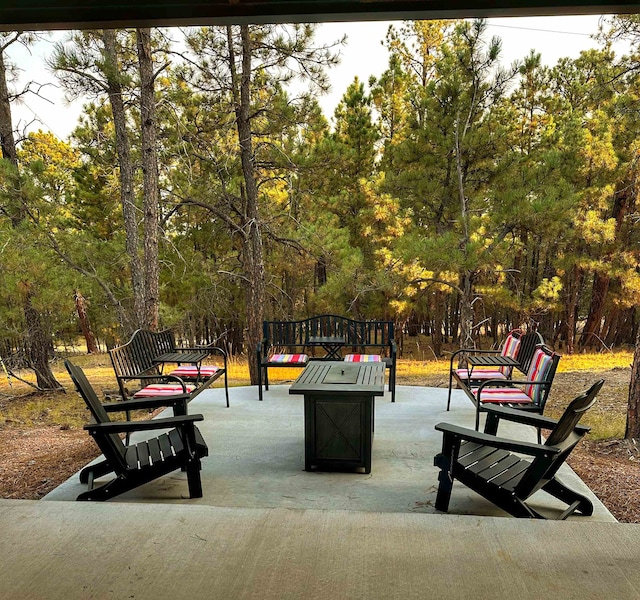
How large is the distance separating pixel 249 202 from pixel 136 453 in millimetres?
5641

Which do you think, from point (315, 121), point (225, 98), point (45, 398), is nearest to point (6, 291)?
point (45, 398)

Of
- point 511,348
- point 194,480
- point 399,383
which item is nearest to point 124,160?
point 511,348

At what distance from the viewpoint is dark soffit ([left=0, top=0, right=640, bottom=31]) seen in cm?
215

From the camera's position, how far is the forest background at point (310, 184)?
7.59 metres

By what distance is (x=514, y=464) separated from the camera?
9.16 ft

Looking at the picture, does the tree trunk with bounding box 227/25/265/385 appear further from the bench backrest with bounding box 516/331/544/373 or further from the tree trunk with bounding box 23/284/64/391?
the bench backrest with bounding box 516/331/544/373

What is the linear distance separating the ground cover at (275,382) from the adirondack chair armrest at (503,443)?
1.33 meters

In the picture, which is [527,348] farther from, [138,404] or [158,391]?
[138,404]

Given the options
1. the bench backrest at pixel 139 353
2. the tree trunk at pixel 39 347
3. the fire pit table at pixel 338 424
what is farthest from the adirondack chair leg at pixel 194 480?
the tree trunk at pixel 39 347

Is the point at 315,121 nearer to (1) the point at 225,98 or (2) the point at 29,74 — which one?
(1) the point at 225,98

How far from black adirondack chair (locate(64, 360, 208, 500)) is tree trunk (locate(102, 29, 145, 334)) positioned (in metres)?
4.40

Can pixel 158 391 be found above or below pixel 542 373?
below

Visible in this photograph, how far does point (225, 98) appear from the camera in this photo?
8.70m

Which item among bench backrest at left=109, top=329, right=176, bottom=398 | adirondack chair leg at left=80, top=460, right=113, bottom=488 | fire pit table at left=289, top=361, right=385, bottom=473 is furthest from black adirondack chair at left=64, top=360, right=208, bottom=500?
bench backrest at left=109, top=329, right=176, bottom=398
